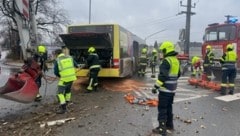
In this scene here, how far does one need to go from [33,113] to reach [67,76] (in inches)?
50.6

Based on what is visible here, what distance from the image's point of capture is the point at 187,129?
8.04 meters

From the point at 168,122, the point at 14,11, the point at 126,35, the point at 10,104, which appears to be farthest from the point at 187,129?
the point at 126,35

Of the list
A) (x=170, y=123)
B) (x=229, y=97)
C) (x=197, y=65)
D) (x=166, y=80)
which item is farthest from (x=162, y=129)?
(x=197, y=65)

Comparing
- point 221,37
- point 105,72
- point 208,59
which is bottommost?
point 105,72

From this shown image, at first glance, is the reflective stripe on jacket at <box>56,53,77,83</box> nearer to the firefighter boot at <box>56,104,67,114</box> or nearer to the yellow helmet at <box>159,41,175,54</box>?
the firefighter boot at <box>56,104,67,114</box>

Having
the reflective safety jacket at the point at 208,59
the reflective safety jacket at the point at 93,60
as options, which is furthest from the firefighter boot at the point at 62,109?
the reflective safety jacket at the point at 208,59

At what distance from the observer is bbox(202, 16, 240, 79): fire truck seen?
1883cm

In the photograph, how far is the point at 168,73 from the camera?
754 centimetres

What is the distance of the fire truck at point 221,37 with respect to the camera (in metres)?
18.8

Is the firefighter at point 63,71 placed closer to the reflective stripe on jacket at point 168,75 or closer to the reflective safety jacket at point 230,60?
the reflective stripe on jacket at point 168,75

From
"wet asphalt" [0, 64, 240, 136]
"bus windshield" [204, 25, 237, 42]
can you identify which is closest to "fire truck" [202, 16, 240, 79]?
"bus windshield" [204, 25, 237, 42]

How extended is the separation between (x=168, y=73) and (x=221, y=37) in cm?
1291

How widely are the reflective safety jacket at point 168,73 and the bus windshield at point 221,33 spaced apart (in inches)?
486

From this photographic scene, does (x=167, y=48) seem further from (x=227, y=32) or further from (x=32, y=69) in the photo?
(x=227, y=32)
